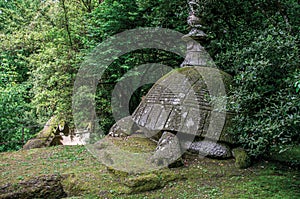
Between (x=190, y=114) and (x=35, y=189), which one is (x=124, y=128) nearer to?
(x=190, y=114)

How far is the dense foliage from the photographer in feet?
12.3

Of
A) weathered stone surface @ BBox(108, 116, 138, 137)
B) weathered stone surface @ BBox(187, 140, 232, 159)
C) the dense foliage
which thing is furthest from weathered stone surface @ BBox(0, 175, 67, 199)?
the dense foliage

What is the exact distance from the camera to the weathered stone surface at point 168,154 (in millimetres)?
4344

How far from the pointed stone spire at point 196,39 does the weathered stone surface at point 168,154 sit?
1.97m

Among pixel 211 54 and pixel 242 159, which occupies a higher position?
pixel 211 54

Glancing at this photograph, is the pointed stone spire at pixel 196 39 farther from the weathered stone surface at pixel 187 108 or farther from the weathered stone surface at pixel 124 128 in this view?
the weathered stone surface at pixel 124 128

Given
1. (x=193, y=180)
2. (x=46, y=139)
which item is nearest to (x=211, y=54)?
(x=193, y=180)

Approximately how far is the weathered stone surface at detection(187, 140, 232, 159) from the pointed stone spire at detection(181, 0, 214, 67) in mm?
1821

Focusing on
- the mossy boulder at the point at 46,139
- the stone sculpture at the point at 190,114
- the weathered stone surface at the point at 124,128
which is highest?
the stone sculpture at the point at 190,114

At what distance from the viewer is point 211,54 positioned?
20.5 feet

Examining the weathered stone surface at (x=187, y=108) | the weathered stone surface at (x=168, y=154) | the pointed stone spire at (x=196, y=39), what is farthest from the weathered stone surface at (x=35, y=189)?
the pointed stone spire at (x=196, y=39)

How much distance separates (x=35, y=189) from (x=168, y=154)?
2.23 meters

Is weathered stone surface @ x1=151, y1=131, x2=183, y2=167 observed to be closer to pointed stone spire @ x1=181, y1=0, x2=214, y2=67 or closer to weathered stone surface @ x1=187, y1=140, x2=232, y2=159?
weathered stone surface @ x1=187, y1=140, x2=232, y2=159

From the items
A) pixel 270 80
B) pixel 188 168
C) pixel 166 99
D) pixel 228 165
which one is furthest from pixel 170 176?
pixel 270 80
